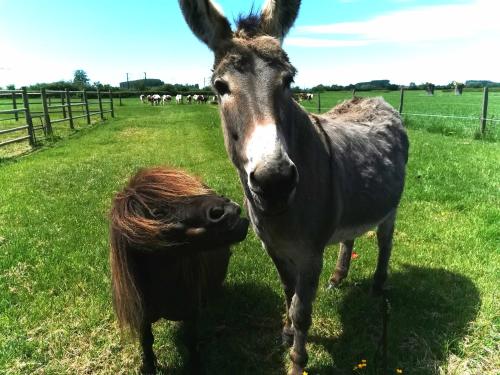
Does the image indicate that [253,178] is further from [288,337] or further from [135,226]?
[288,337]

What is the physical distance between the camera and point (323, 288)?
14.1ft

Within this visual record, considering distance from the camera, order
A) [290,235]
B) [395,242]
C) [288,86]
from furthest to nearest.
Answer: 1. [395,242]
2. [290,235]
3. [288,86]

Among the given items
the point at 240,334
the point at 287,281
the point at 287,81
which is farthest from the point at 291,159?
the point at 240,334

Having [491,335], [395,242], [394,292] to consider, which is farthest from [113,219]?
[395,242]

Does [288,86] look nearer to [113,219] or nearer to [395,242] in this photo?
[113,219]

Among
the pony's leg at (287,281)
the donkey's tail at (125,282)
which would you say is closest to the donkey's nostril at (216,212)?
the donkey's tail at (125,282)

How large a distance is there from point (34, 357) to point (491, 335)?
3.87 meters

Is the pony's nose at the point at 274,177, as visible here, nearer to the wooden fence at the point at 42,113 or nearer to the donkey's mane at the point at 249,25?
the donkey's mane at the point at 249,25

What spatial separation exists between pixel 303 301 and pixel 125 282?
128cm

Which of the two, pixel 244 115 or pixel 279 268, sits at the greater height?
pixel 244 115

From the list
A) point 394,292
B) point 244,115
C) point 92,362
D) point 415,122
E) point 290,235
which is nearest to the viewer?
point 244,115

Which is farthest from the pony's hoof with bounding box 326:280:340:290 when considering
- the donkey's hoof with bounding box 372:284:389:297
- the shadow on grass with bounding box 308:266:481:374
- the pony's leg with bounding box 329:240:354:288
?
the donkey's hoof with bounding box 372:284:389:297

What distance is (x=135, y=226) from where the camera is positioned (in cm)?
259

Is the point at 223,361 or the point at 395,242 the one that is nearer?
the point at 223,361
